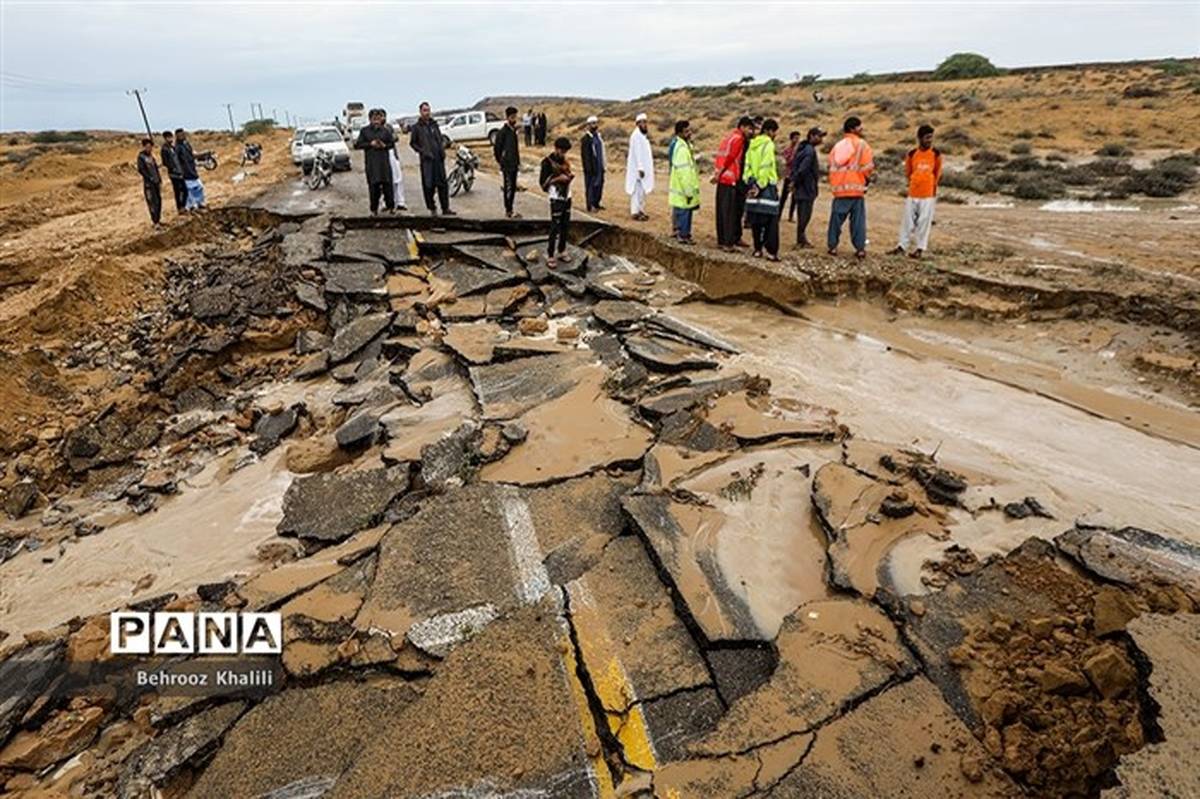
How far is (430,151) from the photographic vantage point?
9352 mm

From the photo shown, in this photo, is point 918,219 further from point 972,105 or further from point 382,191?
point 972,105

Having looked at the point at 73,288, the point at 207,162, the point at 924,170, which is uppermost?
the point at 207,162

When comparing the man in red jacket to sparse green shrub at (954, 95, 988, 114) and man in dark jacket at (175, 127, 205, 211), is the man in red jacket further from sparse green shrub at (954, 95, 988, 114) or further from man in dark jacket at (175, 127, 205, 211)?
sparse green shrub at (954, 95, 988, 114)

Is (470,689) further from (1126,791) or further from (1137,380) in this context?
(1137,380)

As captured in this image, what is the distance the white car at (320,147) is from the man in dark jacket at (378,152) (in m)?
6.71

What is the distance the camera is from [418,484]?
179 inches

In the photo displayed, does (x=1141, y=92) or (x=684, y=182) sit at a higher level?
(x=1141, y=92)

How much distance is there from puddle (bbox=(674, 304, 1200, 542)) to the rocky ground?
4 centimetres

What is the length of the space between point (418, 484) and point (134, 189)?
70.4 feet

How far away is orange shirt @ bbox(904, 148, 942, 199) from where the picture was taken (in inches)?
308

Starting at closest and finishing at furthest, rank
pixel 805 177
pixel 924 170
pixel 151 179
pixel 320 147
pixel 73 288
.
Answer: pixel 924 170
pixel 73 288
pixel 805 177
pixel 151 179
pixel 320 147

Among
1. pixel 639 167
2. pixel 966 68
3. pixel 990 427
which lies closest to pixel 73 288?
pixel 639 167

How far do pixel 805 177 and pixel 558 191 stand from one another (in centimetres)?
335

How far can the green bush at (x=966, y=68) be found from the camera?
42.2 metres
